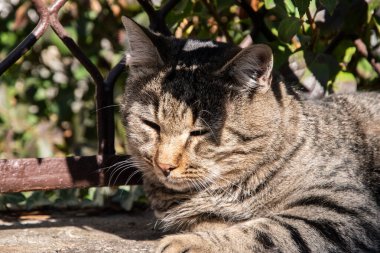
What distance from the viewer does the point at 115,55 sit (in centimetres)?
445

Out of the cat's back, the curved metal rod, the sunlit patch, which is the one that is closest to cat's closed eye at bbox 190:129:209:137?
the sunlit patch

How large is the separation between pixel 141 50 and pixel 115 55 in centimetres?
175

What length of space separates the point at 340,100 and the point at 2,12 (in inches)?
100.0

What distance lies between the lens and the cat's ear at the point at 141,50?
2.65 m

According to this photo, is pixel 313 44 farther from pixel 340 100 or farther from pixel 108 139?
pixel 108 139

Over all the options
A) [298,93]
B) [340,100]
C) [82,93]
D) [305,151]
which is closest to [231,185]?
[305,151]

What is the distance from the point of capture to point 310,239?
227 centimetres

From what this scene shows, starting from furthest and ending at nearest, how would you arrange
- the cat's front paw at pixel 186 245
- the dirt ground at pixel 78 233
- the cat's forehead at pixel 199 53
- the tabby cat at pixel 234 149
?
the cat's forehead at pixel 199 53
the dirt ground at pixel 78 233
the tabby cat at pixel 234 149
the cat's front paw at pixel 186 245

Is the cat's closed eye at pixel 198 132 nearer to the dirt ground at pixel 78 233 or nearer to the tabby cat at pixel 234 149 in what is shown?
the tabby cat at pixel 234 149

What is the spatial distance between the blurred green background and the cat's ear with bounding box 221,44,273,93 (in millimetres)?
265

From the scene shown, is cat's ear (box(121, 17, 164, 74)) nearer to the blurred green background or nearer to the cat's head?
the cat's head

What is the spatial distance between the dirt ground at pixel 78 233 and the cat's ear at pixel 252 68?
72 cm

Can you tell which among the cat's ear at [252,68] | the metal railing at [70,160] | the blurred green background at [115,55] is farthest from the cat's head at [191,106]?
the blurred green background at [115,55]

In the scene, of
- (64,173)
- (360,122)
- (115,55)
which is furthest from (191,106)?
(115,55)
